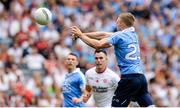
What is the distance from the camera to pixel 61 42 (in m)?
22.2

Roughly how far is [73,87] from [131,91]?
8.42 ft

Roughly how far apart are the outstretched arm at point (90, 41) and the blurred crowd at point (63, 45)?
659cm

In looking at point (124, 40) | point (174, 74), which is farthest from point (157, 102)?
point (124, 40)

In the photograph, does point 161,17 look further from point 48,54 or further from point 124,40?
point 124,40

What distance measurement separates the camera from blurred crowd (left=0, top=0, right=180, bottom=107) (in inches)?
792

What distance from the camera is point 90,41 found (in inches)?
482

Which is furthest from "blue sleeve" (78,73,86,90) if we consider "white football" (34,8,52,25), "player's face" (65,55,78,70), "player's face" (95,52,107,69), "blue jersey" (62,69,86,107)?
"white football" (34,8,52,25)

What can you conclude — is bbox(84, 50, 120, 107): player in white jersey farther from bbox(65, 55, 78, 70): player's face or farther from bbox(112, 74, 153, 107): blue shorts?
bbox(112, 74, 153, 107): blue shorts

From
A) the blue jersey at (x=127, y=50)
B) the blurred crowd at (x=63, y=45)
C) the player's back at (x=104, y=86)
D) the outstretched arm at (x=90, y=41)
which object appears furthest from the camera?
the blurred crowd at (x=63, y=45)

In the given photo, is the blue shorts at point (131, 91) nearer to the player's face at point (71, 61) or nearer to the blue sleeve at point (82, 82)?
the blue sleeve at point (82, 82)

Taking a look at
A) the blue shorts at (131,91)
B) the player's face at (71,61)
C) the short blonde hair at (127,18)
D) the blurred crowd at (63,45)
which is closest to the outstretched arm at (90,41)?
the short blonde hair at (127,18)

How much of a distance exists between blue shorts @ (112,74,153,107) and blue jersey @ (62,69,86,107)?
2.27 meters

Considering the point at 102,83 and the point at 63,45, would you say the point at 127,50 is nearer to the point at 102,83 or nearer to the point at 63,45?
the point at 102,83

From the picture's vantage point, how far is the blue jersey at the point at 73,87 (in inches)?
590
